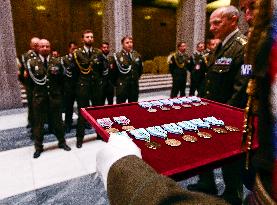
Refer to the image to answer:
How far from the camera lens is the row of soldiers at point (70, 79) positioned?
3.69 m

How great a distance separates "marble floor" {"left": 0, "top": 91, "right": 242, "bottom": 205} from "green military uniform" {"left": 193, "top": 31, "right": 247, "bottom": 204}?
31cm

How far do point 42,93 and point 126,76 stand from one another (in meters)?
1.80

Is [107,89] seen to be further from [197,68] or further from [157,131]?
[157,131]

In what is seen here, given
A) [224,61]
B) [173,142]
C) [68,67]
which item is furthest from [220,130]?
[68,67]

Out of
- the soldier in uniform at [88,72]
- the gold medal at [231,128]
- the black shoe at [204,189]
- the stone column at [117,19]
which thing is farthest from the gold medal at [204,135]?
the stone column at [117,19]

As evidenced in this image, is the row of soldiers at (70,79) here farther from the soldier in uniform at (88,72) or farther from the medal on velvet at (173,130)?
the medal on velvet at (173,130)

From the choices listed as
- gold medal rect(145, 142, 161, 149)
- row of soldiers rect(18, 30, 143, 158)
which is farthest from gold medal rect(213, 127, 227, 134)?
row of soldiers rect(18, 30, 143, 158)

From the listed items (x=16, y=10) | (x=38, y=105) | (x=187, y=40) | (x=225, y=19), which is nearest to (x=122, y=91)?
(x=38, y=105)

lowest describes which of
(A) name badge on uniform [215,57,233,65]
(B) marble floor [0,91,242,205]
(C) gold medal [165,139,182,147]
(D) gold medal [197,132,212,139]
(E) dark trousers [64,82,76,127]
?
(B) marble floor [0,91,242,205]

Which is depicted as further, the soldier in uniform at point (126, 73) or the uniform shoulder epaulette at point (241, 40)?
the soldier in uniform at point (126, 73)

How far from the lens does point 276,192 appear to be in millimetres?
486

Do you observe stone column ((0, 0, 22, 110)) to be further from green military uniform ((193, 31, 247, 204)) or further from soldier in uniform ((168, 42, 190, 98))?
green military uniform ((193, 31, 247, 204))

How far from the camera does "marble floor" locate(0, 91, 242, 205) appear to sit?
2.58 m

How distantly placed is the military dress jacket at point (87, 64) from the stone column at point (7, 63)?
300 cm
